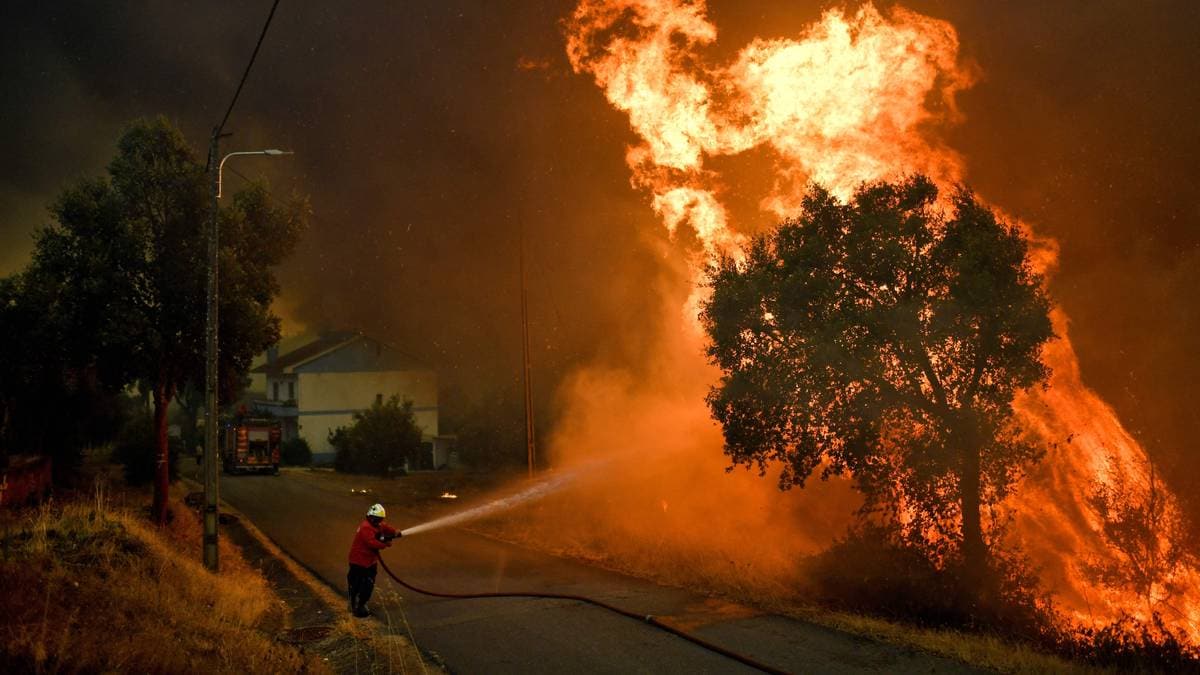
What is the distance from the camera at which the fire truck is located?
45.6 meters

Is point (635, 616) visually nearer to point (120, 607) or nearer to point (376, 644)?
point (376, 644)

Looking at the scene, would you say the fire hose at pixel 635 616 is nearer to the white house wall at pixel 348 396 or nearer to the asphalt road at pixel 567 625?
the asphalt road at pixel 567 625

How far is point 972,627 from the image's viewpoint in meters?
12.9

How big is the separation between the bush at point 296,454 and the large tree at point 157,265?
38.0m

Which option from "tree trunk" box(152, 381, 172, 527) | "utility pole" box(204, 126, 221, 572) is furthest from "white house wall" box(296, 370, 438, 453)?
"utility pole" box(204, 126, 221, 572)

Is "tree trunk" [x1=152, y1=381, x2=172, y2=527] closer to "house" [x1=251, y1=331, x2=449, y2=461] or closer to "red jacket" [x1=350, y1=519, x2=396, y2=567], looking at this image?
"red jacket" [x1=350, y1=519, x2=396, y2=567]

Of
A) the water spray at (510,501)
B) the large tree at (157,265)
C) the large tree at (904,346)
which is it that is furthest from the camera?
the water spray at (510,501)

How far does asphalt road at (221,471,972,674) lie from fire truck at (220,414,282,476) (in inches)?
1154

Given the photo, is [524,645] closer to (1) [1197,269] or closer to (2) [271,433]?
(1) [1197,269]

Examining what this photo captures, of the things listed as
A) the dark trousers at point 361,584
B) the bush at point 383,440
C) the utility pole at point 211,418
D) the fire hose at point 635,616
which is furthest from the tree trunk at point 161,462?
the bush at point 383,440

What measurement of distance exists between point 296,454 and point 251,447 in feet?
41.4

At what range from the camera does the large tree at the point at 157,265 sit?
19.7m

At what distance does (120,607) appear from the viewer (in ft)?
30.4

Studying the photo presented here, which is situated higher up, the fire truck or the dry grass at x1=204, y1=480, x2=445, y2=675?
the fire truck
